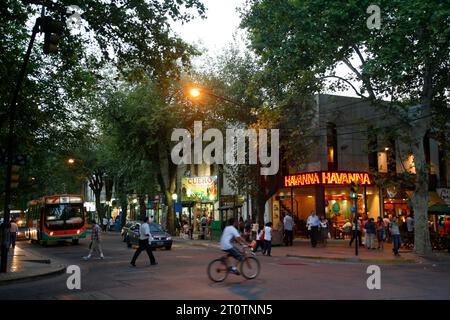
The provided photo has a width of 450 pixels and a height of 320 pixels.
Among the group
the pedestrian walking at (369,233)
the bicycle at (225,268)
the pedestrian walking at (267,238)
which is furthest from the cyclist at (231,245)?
the pedestrian walking at (369,233)

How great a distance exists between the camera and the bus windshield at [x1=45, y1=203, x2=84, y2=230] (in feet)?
102

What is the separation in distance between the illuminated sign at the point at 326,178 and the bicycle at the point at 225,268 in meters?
17.3

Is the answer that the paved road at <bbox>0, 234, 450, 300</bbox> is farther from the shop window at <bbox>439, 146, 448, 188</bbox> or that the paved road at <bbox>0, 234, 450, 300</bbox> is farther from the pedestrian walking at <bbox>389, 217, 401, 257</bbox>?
the shop window at <bbox>439, 146, 448, 188</bbox>

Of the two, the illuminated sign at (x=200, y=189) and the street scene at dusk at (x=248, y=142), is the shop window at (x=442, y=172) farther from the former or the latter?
the illuminated sign at (x=200, y=189)

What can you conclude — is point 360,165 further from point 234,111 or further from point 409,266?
point 409,266

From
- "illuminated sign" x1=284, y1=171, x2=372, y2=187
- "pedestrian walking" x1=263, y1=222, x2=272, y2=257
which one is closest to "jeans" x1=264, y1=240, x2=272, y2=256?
"pedestrian walking" x1=263, y1=222, x2=272, y2=257

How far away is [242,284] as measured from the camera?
40.0 feet

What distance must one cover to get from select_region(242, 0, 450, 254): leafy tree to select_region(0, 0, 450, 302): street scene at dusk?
0.24 ft

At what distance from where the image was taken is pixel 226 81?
1282 inches

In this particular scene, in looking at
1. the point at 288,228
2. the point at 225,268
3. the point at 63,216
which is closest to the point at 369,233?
the point at 288,228

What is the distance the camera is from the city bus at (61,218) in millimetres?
31125

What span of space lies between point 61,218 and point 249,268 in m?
21.6
